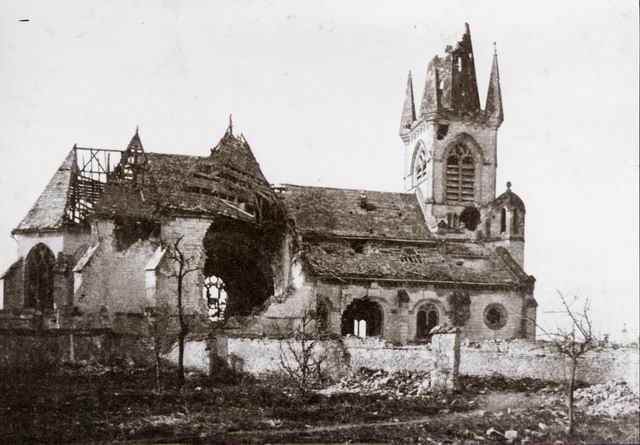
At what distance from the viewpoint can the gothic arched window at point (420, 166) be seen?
52025mm

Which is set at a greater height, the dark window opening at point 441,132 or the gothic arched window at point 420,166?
the dark window opening at point 441,132

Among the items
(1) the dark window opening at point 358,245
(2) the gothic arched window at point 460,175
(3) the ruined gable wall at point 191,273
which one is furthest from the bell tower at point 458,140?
(3) the ruined gable wall at point 191,273

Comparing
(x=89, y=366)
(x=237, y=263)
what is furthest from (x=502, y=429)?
(x=237, y=263)

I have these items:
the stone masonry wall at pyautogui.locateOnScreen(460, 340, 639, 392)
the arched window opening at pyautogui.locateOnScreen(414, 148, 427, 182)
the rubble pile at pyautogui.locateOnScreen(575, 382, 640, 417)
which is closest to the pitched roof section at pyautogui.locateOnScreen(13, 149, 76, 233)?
the arched window opening at pyautogui.locateOnScreen(414, 148, 427, 182)

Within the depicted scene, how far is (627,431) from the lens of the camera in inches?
850

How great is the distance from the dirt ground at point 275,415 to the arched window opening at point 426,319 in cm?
1269

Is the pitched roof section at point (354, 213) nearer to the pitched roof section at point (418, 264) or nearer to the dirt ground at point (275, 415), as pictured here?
the pitched roof section at point (418, 264)

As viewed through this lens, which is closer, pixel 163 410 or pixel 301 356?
pixel 163 410

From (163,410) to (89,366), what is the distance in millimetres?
11346

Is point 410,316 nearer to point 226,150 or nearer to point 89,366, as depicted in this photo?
point 226,150

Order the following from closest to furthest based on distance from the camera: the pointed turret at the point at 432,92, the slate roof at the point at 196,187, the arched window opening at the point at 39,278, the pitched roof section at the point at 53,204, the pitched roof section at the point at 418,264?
1. the slate roof at the point at 196,187
2. the pitched roof section at the point at 418,264
3. the pitched roof section at the point at 53,204
4. the arched window opening at the point at 39,278
5. the pointed turret at the point at 432,92

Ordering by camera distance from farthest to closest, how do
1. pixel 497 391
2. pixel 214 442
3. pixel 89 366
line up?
pixel 89 366 < pixel 497 391 < pixel 214 442

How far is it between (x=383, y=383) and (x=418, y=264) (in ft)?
50.7

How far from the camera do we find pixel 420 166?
52.9m
